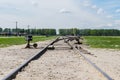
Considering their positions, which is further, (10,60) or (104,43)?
(104,43)

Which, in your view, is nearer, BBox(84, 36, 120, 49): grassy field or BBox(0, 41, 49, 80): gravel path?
BBox(0, 41, 49, 80): gravel path

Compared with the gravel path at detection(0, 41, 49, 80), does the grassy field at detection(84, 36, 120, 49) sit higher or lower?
lower

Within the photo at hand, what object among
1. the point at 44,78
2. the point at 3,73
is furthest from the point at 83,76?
the point at 3,73

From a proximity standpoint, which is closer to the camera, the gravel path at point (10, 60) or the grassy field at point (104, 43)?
the gravel path at point (10, 60)

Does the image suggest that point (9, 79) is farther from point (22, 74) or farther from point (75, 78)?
point (75, 78)

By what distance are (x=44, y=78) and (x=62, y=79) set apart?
1.71 ft

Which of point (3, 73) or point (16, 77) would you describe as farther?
point (3, 73)

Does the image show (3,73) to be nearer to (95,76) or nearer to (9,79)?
(9,79)

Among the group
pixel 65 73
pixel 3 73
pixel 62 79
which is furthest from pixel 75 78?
pixel 3 73

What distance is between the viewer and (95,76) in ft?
30.9

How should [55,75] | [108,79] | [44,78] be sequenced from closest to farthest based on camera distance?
1. [108,79]
2. [44,78]
3. [55,75]

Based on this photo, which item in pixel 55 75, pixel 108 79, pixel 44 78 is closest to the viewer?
pixel 108 79

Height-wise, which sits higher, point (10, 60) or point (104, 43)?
point (10, 60)

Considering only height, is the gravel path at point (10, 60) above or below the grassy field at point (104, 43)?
above
